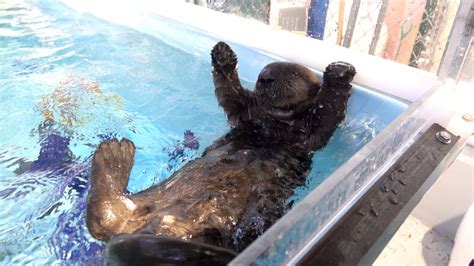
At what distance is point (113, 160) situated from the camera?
5.10ft

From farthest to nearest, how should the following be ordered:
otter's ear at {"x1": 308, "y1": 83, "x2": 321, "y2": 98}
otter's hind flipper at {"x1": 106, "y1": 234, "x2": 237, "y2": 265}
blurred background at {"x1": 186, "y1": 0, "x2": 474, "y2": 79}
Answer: blurred background at {"x1": 186, "y1": 0, "x2": 474, "y2": 79} → otter's ear at {"x1": 308, "y1": 83, "x2": 321, "y2": 98} → otter's hind flipper at {"x1": 106, "y1": 234, "x2": 237, "y2": 265}

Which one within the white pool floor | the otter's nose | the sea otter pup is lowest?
the white pool floor

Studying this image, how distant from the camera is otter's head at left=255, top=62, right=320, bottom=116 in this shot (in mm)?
1855

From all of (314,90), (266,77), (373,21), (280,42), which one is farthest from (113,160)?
(373,21)

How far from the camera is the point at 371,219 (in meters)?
1.32

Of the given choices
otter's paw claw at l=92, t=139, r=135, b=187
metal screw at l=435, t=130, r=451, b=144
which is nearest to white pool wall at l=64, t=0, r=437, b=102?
metal screw at l=435, t=130, r=451, b=144

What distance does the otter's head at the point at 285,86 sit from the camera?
186cm

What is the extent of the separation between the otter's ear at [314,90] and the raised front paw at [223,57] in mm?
459

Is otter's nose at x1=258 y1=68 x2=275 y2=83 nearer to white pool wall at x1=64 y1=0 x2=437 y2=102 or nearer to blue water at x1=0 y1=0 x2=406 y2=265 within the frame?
blue water at x1=0 y1=0 x2=406 y2=265

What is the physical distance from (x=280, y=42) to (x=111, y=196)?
1.76m

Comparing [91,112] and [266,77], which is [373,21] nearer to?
[266,77]

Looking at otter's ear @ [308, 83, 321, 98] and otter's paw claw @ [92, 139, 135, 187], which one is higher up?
otter's ear @ [308, 83, 321, 98]

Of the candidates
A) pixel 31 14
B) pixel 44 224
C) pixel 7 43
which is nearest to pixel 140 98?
pixel 44 224

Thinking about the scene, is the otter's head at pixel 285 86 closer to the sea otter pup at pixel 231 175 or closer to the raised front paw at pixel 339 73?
the sea otter pup at pixel 231 175
